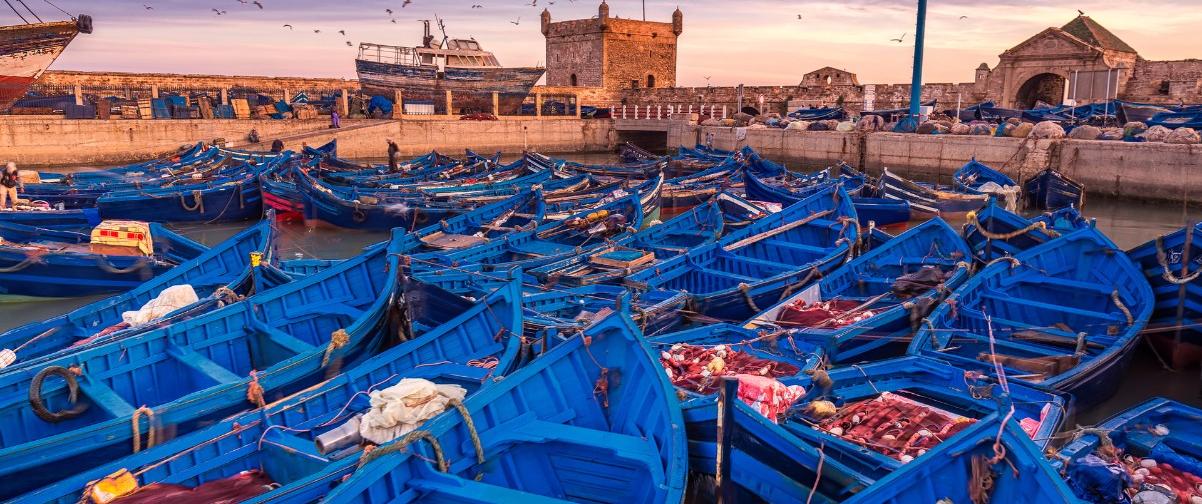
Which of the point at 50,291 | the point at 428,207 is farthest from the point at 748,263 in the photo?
the point at 50,291

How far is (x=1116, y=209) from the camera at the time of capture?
22.4 m

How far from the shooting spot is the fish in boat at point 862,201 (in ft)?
59.5

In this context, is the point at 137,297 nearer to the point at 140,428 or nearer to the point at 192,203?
the point at 140,428

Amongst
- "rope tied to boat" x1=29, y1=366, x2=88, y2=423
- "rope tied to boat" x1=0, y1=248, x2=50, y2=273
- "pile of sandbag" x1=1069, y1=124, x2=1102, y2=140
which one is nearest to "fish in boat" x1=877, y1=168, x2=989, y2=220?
"pile of sandbag" x1=1069, y1=124, x2=1102, y2=140

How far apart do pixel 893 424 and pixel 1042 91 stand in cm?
4157

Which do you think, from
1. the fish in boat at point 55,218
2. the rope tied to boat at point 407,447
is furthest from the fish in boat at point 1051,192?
the fish in boat at point 55,218

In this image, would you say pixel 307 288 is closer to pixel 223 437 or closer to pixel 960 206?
pixel 223 437

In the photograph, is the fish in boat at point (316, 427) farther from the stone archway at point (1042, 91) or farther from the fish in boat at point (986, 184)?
the stone archway at point (1042, 91)

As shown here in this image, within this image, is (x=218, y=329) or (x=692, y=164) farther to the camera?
(x=692, y=164)

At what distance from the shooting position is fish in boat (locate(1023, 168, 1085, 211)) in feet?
65.5

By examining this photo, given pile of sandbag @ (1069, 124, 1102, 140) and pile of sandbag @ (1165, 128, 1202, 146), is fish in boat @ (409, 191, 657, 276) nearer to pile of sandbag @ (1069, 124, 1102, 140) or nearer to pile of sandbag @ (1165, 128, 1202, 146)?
pile of sandbag @ (1165, 128, 1202, 146)

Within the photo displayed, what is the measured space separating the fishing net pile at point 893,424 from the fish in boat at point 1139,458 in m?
0.76

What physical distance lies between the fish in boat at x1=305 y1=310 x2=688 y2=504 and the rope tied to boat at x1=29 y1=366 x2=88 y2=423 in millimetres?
2554

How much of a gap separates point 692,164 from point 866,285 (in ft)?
52.2
